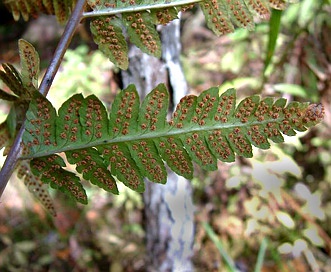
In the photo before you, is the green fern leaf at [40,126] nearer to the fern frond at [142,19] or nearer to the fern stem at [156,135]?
the fern stem at [156,135]

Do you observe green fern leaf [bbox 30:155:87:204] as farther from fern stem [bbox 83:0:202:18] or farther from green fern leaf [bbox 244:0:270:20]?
green fern leaf [bbox 244:0:270:20]

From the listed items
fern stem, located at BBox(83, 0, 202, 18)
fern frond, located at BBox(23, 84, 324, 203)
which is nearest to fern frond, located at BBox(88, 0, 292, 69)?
fern stem, located at BBox(83, 0, 202, 18)

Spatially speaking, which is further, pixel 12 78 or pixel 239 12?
pixel 239 12

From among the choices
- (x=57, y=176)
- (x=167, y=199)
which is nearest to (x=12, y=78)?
(x=57, y=176)

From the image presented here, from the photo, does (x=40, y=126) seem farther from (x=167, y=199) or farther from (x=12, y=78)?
(x=167, y=199)

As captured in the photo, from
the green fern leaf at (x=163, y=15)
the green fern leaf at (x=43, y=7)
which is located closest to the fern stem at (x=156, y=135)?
the green fern leaf at (x=163, y=15)
